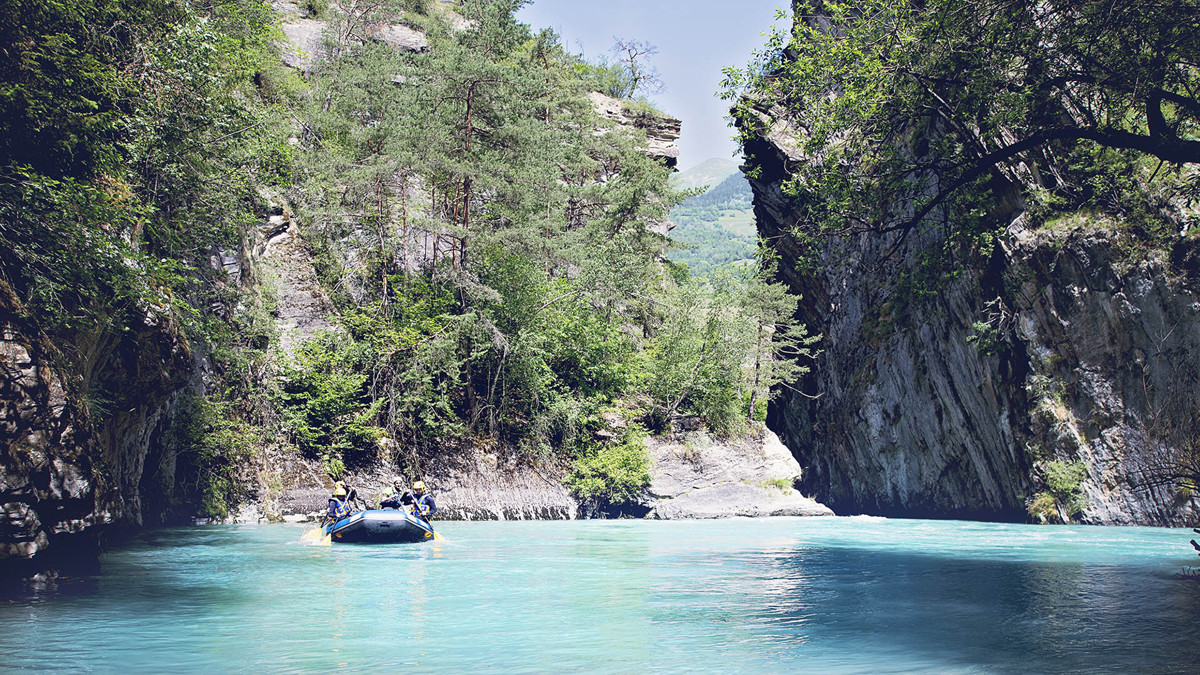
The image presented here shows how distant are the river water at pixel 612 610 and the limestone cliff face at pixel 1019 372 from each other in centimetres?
308

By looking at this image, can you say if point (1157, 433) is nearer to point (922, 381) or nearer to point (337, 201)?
point (922, 381)

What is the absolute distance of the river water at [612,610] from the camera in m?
7.09

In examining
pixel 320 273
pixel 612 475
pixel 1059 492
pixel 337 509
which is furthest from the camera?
pixel 320 273

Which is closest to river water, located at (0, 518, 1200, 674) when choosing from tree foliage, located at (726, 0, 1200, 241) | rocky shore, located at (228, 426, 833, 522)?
tree foliage, located at (726, 0, 1200, 241)

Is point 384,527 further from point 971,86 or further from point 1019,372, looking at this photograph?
point 1019,372

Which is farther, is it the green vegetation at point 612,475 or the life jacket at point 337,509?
the green vegetation at point 612,475

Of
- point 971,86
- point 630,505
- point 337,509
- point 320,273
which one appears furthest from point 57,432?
point 630,505

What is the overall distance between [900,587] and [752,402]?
71.4 ft

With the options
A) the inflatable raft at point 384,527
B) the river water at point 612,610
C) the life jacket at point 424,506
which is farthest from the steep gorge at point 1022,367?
the life jacket at point 424,506

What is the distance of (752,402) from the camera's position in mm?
33312

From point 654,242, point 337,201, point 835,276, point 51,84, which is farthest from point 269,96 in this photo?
point 835,276

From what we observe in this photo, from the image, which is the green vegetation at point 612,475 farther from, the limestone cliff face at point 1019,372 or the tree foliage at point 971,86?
the tree foliage at point 971,86

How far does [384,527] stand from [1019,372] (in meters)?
18.0

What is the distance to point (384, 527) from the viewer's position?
17.2 meters
